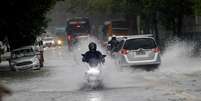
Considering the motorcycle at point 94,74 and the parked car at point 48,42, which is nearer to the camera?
the motorcycle at point 94,74

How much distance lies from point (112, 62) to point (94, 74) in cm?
1296

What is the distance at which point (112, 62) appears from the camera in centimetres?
3122

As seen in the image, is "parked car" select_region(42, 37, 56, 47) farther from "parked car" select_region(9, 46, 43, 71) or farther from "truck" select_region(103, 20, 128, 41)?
"parked car" select_region(9, 46, 43, 71)

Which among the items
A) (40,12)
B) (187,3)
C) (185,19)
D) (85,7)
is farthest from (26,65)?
(85,7)

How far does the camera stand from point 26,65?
3722 centimetres

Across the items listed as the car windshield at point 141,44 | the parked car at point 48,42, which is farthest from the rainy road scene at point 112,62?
the parked car at point 48,42

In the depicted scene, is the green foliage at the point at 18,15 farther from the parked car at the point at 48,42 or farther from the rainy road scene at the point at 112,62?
the parked car at the point at 48,42

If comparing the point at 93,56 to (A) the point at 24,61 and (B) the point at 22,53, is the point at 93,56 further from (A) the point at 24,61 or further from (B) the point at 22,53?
(B) the point at 22,53

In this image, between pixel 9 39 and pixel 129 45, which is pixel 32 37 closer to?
pixel 9 39

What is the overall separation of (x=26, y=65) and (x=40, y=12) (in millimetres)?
8522

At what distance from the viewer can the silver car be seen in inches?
1054

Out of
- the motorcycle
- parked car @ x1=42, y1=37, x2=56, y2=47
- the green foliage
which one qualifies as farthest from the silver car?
parked car @ x1=42, y1=37, x2=56, y2=47

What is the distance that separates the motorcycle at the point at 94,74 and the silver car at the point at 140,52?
8127 millimetres

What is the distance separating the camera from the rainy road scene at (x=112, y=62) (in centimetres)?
1645
